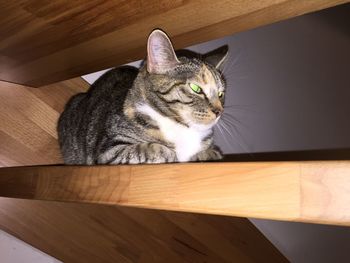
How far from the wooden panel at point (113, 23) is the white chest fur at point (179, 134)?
19 cm

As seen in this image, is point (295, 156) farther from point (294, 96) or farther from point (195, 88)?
point (195, 88)

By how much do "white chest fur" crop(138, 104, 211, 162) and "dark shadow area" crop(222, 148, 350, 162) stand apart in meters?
0.79

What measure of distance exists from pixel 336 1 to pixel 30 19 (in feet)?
2.08

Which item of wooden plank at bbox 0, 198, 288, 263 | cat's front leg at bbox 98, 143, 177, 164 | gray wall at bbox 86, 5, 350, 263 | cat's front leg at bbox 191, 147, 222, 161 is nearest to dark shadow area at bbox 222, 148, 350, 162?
gray wall at bbox 86, 5, 350, 263

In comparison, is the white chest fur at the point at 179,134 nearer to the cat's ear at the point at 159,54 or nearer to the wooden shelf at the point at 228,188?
the cat's ear at the point at 159,54

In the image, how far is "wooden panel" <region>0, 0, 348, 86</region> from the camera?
743 millimetres

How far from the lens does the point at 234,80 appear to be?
76.5 inches

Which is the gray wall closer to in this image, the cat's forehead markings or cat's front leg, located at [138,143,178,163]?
the cat's forehead markings

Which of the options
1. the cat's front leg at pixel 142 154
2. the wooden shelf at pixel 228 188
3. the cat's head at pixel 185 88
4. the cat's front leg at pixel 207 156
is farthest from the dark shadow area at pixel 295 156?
the wooden shelf at pixel 228 188

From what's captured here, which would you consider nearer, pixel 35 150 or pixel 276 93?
pixel 35 150

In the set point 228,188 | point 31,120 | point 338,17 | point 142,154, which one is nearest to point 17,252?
point 31,120

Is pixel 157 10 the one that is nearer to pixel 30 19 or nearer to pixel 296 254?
pixel 30 19

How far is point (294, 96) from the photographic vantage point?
2223 mm

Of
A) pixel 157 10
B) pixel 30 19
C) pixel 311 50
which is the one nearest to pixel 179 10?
pixel 157 10
